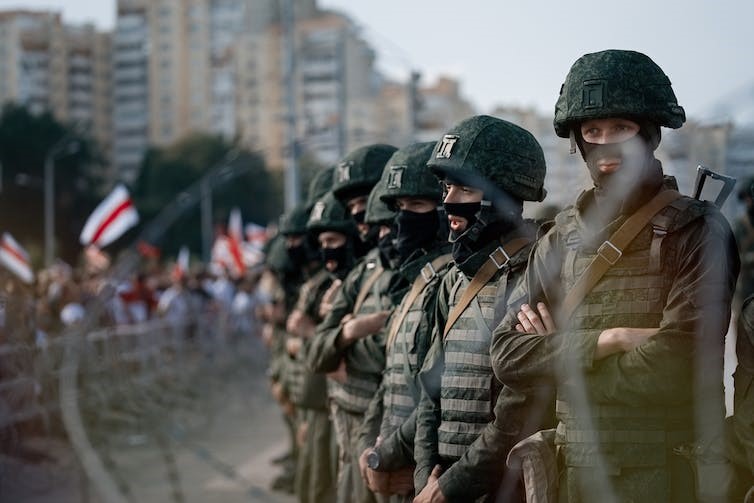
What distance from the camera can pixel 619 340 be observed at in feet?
13.2

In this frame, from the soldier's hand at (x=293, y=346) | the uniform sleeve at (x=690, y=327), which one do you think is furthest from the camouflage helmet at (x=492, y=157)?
the soldier's hand at (x=293, y=346)

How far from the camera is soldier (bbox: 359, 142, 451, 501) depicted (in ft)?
18.9

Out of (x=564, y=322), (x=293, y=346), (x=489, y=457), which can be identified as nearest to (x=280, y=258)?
(x=293, y=346)

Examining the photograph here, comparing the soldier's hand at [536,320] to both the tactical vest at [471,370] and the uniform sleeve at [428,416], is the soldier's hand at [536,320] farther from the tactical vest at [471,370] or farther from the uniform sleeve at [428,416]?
the uniform sleeve at [428,416]

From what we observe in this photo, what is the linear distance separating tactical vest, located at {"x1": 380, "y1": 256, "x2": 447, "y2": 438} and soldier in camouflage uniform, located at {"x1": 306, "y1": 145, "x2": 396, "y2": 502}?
88cm

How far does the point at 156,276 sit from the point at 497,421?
22681mm

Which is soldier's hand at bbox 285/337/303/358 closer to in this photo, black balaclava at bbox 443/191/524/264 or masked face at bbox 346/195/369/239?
masked face at bbox 346/195/369/239

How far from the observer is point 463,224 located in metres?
5.20

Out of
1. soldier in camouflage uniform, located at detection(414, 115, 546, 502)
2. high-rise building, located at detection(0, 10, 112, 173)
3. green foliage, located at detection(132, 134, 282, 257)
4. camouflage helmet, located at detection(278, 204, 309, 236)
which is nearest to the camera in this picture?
soldier in camouflage uniform, located at detection(414, 115, 546, 502)

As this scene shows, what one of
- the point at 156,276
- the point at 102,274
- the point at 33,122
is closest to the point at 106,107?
the point at 33,122

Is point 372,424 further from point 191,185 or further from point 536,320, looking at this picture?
point 191,185

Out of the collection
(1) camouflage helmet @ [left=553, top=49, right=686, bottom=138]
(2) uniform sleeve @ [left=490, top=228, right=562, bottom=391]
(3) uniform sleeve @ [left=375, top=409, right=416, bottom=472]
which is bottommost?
(3) uniform sleeve @ [left=375, top=409, right=416, bottom=472]

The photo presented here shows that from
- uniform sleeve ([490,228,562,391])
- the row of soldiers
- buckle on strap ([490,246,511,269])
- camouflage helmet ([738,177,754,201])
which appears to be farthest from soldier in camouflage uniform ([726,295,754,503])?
buckle on strap ([490,246,511,269])

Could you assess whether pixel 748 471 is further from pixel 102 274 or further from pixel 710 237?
pixel 102 274
